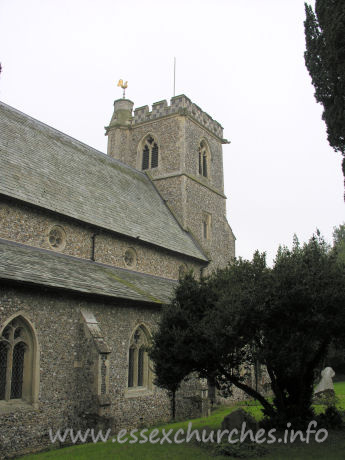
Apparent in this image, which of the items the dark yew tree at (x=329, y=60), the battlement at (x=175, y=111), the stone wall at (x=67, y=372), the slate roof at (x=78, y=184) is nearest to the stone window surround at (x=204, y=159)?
the battlement at (x=175, y=111)

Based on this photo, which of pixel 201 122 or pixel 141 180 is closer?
pixel 141 180

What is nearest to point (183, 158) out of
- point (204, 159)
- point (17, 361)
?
point (204, 159)

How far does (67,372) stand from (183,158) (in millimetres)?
16755

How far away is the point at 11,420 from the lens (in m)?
10.2

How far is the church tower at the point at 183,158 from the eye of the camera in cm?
2561

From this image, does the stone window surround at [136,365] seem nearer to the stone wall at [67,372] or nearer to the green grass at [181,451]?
the stone wall at [67,372]

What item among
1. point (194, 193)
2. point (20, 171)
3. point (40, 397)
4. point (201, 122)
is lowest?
point (40, 397)

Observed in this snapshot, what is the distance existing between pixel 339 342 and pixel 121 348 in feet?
21.8

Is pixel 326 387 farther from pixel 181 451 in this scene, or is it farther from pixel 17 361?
pixel 17 361

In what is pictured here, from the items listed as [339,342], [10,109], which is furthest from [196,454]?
[10,109]

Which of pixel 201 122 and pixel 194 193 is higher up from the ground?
pixel 201 122

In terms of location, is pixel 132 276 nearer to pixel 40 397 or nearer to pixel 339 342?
pixel 40 397

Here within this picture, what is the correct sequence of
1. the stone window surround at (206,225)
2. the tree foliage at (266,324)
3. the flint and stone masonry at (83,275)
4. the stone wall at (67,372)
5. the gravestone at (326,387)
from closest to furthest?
1. the tree foliage at (266,324)
2. the stone wall at (67,372)
3. the flint and stone masonry at (83,275)
4. the gravestone at (326,387)
5. the stone window surround at (206,225)

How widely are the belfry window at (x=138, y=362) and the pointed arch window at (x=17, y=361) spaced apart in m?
3.96
